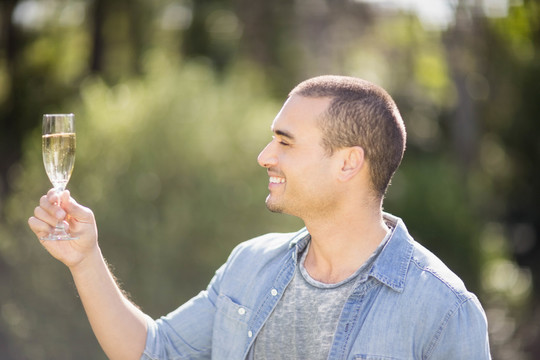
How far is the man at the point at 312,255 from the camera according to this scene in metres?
2.50

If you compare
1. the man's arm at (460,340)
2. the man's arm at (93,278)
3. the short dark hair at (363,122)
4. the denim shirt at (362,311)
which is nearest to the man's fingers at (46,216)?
the man's arm at (93,278)

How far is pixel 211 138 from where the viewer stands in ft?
21.5

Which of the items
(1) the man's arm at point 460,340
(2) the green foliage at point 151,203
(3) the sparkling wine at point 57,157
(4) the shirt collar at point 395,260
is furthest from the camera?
(2) the green foliage at point 151,203

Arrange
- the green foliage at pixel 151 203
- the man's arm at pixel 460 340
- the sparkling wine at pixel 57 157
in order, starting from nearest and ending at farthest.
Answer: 1. the man's arm at pixel 460 340
2. the sparkling wine at pixel 57 157
3. the green foliage at pixel 151 203

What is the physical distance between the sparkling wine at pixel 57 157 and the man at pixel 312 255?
78 mm

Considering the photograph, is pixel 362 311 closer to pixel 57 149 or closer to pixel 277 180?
pixel 277 180

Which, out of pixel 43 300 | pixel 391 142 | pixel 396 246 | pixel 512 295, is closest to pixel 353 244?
pixel 396 246

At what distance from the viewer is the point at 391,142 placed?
2.67 m

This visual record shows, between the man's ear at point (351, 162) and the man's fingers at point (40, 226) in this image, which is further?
the man's ear at point (351, 162)

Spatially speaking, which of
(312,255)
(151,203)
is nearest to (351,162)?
(312,255)

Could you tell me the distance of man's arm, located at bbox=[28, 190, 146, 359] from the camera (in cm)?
250

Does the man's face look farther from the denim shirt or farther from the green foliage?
the green foliage

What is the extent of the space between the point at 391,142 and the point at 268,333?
0.77 meters

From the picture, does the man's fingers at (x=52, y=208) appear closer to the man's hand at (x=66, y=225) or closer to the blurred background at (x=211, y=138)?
the man's hand at (x=66, y=225)
